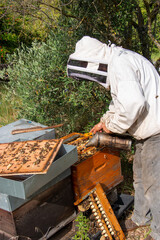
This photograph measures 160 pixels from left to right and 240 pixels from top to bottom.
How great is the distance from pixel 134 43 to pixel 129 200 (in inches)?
116

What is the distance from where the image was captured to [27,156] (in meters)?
2.35

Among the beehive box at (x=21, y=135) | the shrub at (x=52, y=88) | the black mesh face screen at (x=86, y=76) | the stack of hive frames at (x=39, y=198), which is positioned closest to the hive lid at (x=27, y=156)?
the stack of hive frames at (x=39, y=198)

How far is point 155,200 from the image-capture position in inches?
114

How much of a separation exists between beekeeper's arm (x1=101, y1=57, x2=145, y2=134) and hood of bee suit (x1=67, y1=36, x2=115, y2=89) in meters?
0.16

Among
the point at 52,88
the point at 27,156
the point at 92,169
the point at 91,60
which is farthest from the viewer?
the point at 52,88

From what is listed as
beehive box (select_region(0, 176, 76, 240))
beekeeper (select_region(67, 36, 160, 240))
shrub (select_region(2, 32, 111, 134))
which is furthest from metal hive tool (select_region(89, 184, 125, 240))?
shrub (select_region(2, 32, 111, 134))

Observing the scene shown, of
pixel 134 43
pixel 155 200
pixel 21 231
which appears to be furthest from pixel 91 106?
pixel 21 231

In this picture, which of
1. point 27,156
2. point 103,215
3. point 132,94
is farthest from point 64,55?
point 103,215

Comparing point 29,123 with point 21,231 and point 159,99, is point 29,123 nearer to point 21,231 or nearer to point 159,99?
point 21,231

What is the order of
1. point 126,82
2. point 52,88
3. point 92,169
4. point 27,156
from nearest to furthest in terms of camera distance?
point 27,156 → point 126,82 → point 92,169 → point 52,88

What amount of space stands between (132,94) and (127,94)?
5cm

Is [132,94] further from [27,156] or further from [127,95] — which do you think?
[27,156]

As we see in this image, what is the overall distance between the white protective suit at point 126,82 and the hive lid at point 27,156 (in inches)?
29.2

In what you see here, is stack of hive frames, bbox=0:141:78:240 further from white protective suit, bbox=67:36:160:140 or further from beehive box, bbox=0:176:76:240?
white protective suit, bbox=67:36:160:140
